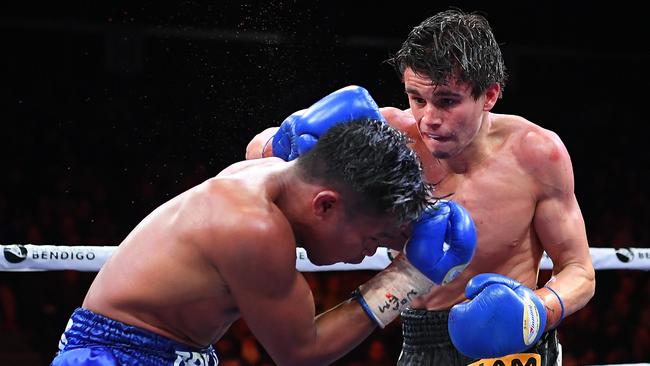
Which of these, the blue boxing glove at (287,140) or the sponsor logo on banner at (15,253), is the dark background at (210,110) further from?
the blue boxing glove at (287,140)

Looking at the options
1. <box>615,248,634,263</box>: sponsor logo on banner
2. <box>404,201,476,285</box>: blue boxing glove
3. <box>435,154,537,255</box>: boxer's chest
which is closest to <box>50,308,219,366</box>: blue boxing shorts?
<box>404,201,476,285</box>: blue boxing glove

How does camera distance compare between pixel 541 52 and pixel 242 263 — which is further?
pixel 541 52

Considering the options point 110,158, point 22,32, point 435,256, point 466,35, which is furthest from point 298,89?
point 435,256

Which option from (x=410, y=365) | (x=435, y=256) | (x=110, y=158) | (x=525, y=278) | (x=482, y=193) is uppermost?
(x=435, y=256)

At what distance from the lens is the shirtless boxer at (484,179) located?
6.70 ft

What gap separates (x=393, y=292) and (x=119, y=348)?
0.52m

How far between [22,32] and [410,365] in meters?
5.16

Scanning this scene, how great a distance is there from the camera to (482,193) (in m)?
2.13

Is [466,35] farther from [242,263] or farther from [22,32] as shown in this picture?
[22,32]

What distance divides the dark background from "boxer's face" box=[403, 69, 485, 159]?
2635 millimetres

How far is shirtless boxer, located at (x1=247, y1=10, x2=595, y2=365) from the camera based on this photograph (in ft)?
6.70

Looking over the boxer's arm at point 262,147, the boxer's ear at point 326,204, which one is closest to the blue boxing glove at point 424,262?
the boxer's ear at point 326,204

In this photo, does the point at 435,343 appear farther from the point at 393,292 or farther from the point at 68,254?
the point at 68,254

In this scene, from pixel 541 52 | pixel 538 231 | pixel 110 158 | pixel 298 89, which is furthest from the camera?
pixel 541 52
